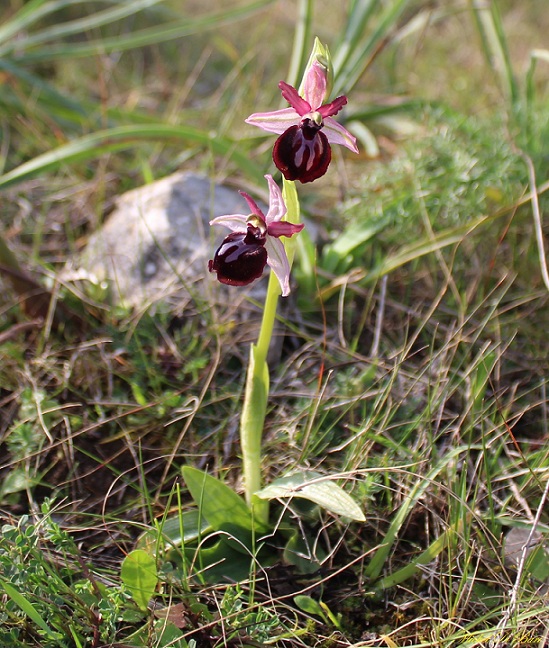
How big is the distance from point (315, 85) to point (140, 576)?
3.19 feet

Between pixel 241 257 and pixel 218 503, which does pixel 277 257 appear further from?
pixel 218 503

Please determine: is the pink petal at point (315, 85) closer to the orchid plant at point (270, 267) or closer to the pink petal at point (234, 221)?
the orchid plant at point (270, 267)

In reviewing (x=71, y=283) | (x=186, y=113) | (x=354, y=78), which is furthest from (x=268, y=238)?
(x=186, y=113)

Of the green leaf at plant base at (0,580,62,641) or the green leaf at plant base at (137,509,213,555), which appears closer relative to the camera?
the green leaf at plant base at (0,580,62,641)

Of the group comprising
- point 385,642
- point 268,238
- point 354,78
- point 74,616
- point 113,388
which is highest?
point 354,78

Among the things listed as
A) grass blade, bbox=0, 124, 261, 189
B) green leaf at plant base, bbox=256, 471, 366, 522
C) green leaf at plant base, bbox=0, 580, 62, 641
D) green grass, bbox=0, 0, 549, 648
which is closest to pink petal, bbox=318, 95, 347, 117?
green grass, bbox=0, 0, 549, 648

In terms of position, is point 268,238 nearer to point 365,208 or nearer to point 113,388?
point 113,388

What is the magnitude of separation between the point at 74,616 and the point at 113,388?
68cm

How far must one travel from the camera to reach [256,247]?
1.20m

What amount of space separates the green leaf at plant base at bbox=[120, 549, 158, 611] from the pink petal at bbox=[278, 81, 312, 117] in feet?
2.85

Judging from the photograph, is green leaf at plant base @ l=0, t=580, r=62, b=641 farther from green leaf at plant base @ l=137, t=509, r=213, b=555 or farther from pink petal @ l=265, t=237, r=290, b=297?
pink petal @ l=265, t=237, r=290, b=297

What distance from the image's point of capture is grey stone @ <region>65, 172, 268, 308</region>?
1.98 m

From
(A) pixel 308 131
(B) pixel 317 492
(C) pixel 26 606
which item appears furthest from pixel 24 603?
(A) pixel 308 131

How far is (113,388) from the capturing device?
1.77 meters
